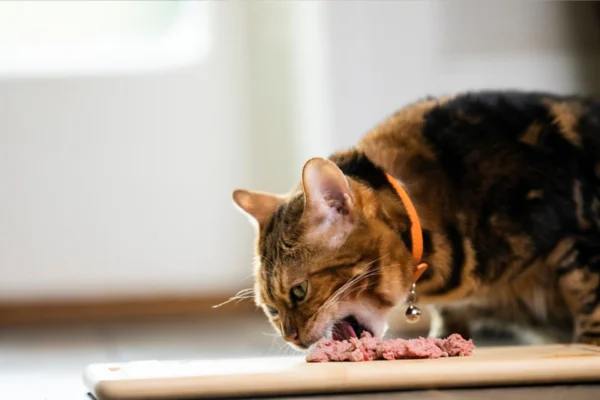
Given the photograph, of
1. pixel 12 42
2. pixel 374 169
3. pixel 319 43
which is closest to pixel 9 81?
pixel 12 42

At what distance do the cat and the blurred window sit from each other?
127 centimetres

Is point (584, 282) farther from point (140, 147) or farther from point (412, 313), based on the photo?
point (140, 147)

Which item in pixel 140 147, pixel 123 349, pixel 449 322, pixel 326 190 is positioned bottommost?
pixel 123 349

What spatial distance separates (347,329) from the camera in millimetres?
1350

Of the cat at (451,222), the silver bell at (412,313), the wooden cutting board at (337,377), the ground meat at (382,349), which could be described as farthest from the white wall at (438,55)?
the wooden cutting board at (337,377)

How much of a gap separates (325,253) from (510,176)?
16.0 inches

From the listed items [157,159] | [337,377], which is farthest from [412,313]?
[157,159]

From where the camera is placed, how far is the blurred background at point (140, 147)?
8.63 feet

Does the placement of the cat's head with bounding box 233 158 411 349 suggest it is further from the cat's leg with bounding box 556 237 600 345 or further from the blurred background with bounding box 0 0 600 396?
the blurred background with bounding box 0 0 600 396

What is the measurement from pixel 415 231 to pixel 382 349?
24 centimetres

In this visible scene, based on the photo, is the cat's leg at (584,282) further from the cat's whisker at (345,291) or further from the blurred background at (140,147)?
the blurred background at (140,147)

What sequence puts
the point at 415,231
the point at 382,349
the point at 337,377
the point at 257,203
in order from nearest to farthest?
the point at 337,377
the point at 382,349
the point at 415,231
the point at 257,203

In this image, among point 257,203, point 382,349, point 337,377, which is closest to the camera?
point 337,377

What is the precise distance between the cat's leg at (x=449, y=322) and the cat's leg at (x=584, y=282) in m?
0.26
